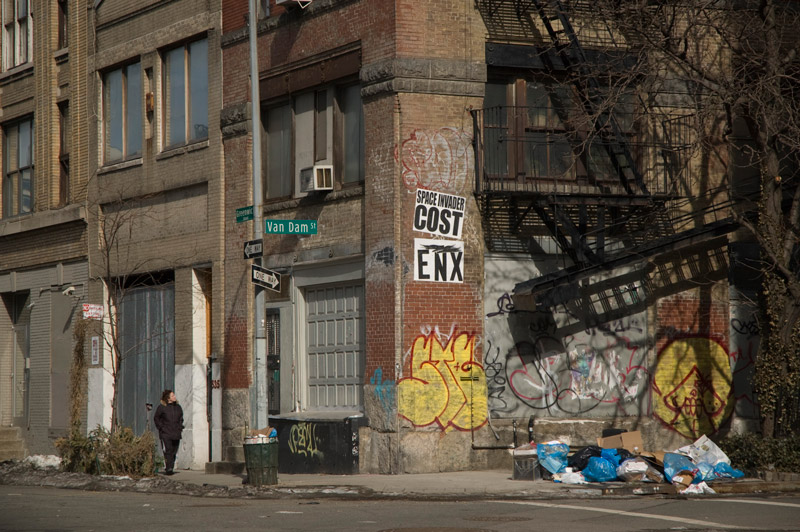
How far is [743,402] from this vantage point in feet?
66.8

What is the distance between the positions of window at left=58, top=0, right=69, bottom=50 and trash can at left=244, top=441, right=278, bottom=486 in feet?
50.7

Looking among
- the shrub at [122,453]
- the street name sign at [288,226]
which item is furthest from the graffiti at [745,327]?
the shrub at [122,453]

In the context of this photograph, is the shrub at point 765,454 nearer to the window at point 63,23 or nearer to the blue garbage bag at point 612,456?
the blue garbage bag at point 612,456

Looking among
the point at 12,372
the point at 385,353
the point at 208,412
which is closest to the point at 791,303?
the point at 385,353

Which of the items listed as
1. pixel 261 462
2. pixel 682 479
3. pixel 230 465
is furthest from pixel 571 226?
pixel 230 465

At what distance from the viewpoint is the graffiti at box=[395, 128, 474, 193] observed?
63.1 ft

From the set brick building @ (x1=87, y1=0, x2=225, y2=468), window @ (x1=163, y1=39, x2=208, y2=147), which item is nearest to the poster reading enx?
brick building @ (x1=87, y1=0, x2=225, y2=468)

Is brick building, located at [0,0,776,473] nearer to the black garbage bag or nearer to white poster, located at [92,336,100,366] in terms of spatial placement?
the black garbage bag

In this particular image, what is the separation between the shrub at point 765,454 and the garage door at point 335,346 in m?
6.52

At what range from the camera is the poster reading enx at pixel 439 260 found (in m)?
19.2

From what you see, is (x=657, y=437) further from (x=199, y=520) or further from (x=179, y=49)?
(x=179, y=49)

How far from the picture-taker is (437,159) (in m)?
19.3

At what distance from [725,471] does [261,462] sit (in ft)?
23.5

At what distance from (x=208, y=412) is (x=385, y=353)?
20.2 feet
